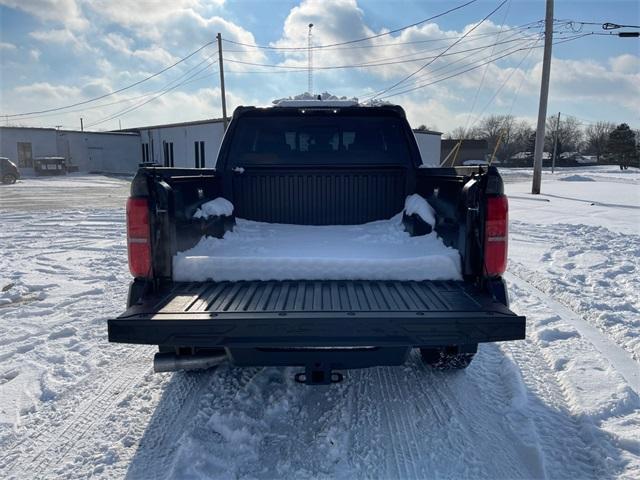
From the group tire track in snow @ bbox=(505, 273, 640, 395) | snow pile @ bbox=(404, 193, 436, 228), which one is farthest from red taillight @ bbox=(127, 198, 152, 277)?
tire track in snow @ bbox=(505, 273, 640, 395)

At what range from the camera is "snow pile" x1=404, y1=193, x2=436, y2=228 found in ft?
12.8

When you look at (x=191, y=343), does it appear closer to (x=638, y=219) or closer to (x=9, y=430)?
(x=9, y=430)

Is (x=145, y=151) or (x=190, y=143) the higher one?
(x=190, y=143)

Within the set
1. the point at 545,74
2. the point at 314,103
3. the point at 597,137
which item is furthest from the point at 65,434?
the point at 597,137

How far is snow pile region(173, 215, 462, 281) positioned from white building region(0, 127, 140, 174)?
44.9m

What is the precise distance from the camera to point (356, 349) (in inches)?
106

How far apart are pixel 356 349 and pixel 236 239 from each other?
6.22 ft

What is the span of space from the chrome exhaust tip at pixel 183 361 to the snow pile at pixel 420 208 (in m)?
2.05

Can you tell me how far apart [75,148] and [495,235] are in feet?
163

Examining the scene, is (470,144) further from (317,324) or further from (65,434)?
(65,434)

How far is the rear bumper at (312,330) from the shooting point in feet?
8.07

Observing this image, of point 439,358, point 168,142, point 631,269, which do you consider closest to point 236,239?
point 439,358

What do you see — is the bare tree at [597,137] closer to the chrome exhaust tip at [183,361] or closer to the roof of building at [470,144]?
the roof of building at [470,144]

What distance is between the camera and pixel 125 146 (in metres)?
47.4
